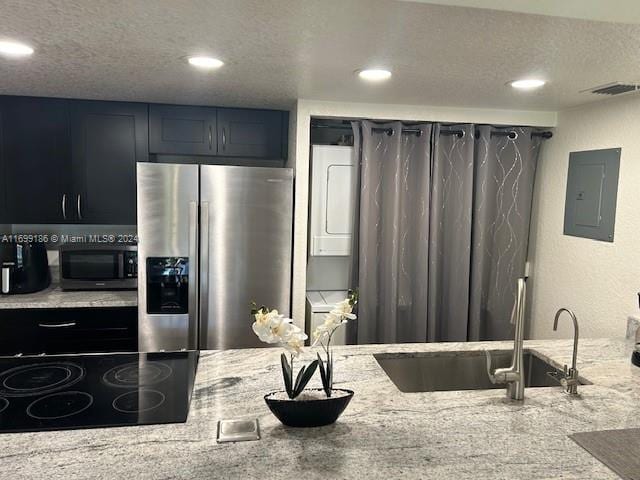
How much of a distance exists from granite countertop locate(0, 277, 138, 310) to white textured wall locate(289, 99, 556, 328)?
3.31 ft

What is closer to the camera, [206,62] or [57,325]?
[206,62]

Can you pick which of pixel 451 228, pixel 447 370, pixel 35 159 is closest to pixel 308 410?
pixel 447 370

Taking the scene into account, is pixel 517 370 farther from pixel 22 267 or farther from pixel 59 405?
pixel 22 267

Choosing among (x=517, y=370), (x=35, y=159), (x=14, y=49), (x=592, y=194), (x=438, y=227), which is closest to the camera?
(x=517, y=370)

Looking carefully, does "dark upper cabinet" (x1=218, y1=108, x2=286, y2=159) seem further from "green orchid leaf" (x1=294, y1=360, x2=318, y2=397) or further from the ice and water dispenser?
"green orchid leaf" (x1=294, y1=360, x2=318, y2=397)

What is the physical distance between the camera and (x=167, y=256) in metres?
2.90

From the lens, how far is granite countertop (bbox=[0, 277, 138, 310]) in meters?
2.88

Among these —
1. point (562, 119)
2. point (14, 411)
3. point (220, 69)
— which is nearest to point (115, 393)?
point (14, 411)

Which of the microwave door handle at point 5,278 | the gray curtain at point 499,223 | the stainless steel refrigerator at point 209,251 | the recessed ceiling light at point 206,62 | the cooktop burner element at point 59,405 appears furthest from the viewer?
the gray curtain at point 499,223

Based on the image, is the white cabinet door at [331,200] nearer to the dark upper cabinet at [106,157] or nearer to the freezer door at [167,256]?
the freezer door at [167,256]

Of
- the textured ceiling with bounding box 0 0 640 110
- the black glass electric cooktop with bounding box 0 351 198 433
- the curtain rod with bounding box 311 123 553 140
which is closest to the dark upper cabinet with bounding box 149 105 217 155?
the textured ceiling with bounding box 0 0 640 110

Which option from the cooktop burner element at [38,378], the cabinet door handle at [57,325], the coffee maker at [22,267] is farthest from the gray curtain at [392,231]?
the coffee maker at [22,267]

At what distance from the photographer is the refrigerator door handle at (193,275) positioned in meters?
2.87

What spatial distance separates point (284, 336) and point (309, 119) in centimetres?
193
